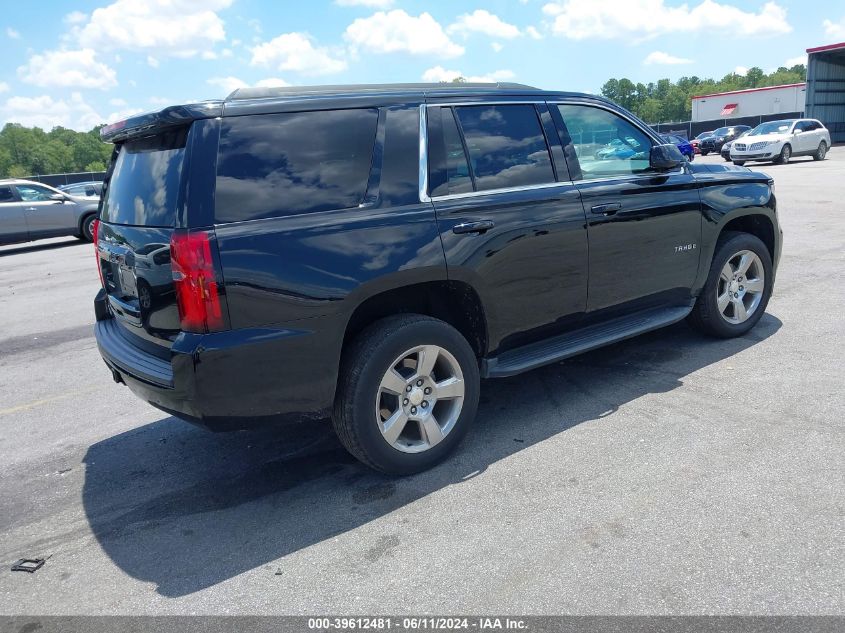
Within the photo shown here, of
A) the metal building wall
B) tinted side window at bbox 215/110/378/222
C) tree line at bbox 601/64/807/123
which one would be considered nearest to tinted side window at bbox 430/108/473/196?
tinted side window at bbox 215/110/378/222

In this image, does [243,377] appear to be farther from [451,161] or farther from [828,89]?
[828,89]

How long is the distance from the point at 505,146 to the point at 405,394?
5.22ft

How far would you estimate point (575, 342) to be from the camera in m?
4.41

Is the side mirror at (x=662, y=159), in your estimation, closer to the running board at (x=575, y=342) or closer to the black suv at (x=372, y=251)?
the black suv at (x=372, y=251)

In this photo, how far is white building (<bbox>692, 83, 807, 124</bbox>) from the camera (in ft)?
184

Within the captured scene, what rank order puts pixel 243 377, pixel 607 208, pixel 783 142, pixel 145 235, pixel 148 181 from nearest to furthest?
pixel 243 377, pixel 145 235, pixel 148 181, pixel 607 208, pixel 783 142

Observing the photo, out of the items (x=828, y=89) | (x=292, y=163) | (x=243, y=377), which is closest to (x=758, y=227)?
(x=292, y=163)

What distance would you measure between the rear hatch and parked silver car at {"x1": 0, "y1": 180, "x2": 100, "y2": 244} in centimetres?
1335

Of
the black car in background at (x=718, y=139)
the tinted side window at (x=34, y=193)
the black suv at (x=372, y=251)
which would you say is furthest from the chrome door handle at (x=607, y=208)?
the black car in background at (x=718, y=139)

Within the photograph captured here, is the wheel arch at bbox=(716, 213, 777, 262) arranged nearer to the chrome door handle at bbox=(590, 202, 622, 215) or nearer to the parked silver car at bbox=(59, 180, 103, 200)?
the chrome door handle at bbox=(590, 202, 622, 215)

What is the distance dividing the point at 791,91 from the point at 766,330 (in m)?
59.8

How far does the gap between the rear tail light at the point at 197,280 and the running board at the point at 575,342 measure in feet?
5.33

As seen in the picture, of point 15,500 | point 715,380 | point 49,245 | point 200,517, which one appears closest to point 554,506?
point 200,517

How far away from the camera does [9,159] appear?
11569cm
